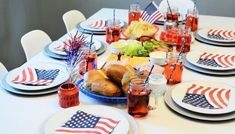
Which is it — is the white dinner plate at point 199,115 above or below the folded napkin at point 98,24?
below

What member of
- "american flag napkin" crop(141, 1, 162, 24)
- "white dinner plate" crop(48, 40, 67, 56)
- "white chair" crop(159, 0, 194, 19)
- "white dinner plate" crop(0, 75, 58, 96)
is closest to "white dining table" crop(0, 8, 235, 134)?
"white dinner plate" crop(0, 75, 58, 96)

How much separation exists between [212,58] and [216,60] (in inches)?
1.3

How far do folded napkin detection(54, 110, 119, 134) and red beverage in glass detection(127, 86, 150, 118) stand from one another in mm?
111

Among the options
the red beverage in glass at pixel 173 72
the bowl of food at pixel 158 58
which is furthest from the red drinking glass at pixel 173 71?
the bowl of food at pixel 158 58

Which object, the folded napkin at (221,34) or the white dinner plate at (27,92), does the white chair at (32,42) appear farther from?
the folded napkin at (221,34)

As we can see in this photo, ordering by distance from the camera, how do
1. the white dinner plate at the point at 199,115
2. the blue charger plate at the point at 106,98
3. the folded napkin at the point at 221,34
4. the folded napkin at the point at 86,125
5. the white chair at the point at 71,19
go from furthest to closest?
the white chair at the point at 71,19 → the folded napkin at the point at 221,34 → the blue charger plate at the point at 106,98 → the white dinner plate at the point at 199,115 → the folded napkin at the point at 86,125

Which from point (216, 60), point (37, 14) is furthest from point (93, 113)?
point (37, 14)

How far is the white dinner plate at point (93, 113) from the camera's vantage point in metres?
1.26

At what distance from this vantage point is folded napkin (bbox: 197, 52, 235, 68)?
6.01 feet

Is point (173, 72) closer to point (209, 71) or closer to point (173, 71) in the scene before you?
point (173, 71)

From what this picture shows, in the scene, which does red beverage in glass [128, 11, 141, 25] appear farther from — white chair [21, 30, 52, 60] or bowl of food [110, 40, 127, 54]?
white chair [21, 30, 52, 60]

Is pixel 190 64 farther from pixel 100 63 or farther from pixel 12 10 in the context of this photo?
pixel 12 10

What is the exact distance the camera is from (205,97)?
1.49 m

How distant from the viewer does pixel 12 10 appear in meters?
3.44
